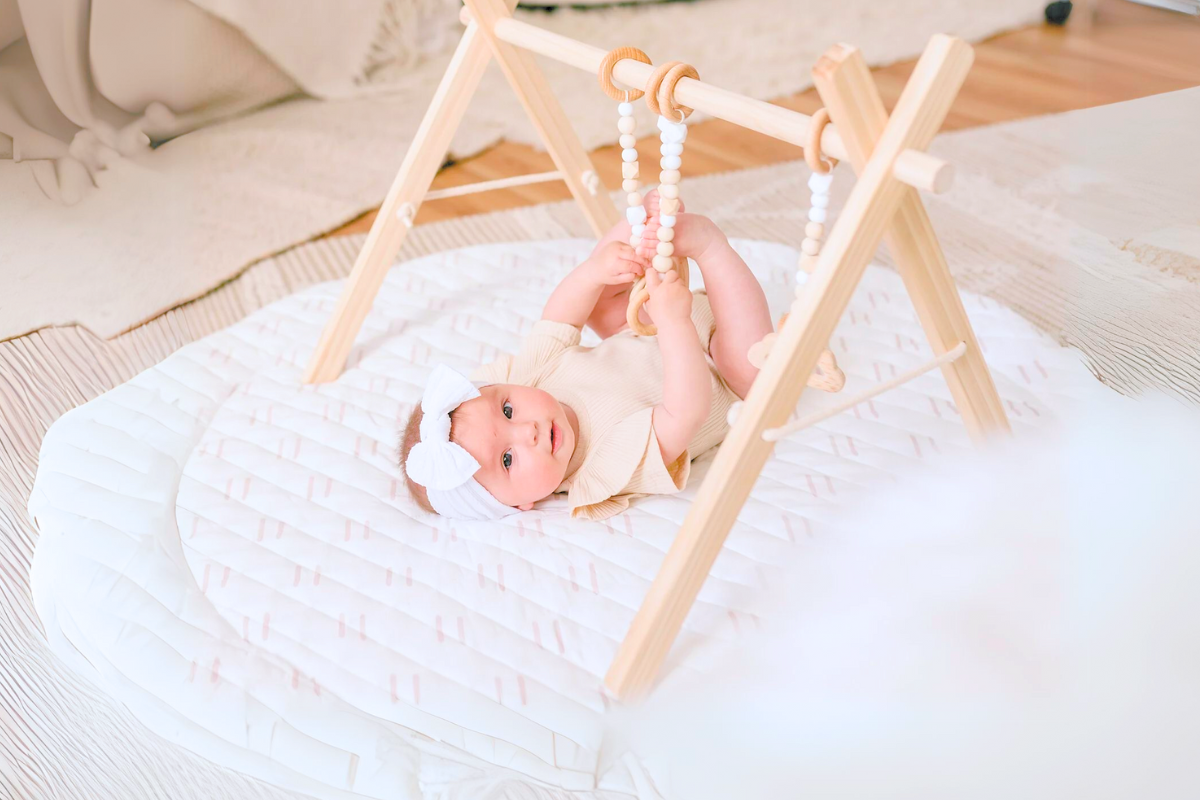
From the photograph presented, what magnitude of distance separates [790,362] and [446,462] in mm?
389

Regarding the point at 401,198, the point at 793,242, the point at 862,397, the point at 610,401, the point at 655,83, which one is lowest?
the point at 862,397

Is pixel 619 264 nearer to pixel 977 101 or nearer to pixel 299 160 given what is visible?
pixel 299 160

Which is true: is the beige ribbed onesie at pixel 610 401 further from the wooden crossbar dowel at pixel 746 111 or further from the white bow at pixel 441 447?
the wooden crossbar dowel at pixel 746 111

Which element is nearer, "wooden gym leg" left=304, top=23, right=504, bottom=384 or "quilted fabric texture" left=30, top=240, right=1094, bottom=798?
"quilted fabric texture" left=30, top=240, right=1094, bottom=798

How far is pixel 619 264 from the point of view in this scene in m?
1.14

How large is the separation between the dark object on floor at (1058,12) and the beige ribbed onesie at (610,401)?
1775 millimetres

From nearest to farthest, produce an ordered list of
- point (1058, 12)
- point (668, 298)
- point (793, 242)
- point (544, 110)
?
point (668, 298)
point (544, 110)
point (793, 242)
point (1058, 12)

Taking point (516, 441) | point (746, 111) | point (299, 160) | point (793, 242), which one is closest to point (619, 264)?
point (516, 441)

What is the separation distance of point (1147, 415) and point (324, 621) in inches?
35.4

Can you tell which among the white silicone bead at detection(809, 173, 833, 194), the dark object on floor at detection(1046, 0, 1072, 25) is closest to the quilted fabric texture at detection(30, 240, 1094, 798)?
the white silicone bead at detection(809, 173, 833, 194)

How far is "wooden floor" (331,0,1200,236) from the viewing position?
1.93 meters

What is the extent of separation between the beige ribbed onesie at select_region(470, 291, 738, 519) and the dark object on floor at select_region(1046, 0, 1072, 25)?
5.82 feet

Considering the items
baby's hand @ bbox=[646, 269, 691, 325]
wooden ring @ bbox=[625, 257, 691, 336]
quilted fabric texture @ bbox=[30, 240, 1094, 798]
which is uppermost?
wooden ring @ bbox=[625, 257, 691, 336]

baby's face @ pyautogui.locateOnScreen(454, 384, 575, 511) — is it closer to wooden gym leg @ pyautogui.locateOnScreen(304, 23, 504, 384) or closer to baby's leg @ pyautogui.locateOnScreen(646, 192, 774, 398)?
baby's leg @ pyautogui.locateOnScreen(646, 192, 774, 398)
